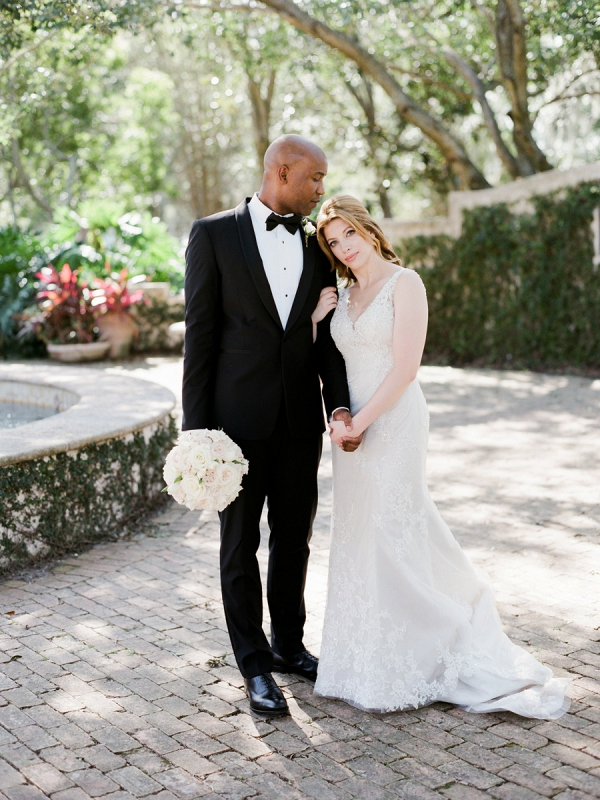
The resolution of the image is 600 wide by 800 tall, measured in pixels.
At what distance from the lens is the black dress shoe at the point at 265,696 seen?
3.40 m

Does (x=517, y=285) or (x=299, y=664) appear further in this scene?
(x=517, y=285)

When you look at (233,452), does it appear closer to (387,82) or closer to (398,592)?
(398,592)

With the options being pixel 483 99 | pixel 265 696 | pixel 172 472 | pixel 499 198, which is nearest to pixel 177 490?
pixel 172 472

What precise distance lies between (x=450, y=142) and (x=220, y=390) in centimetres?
1107

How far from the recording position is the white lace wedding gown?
347 cm

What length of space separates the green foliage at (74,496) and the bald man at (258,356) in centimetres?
193

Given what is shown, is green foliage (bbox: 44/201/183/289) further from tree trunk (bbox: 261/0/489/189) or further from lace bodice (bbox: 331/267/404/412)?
lace bodice (bbox: 331/267/404/412)

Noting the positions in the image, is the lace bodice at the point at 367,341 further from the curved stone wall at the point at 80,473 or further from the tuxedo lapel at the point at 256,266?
the curved stone wall at the point at 80,473

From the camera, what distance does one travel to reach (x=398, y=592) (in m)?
3.54

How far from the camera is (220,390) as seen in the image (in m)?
3.56

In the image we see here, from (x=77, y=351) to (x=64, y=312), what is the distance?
683mm

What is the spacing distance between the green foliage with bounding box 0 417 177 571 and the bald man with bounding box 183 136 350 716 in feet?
6.34

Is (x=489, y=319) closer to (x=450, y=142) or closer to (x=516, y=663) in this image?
(x=450, y=142)

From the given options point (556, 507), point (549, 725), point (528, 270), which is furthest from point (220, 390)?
point (528, 270)
